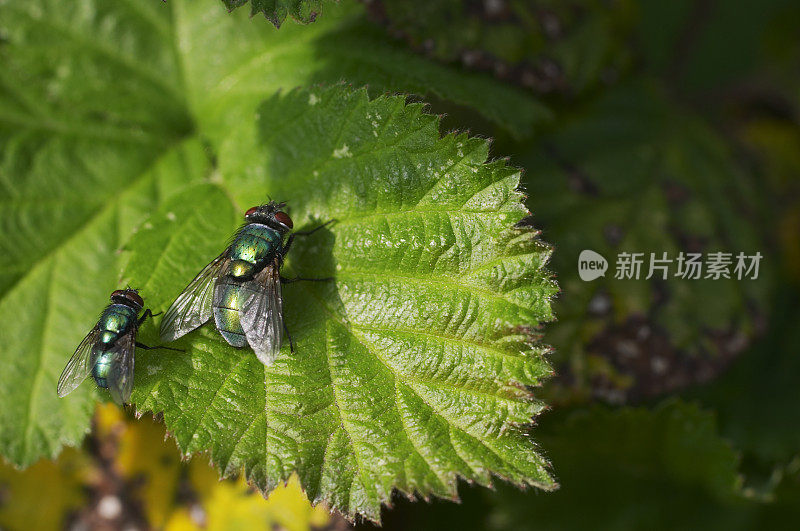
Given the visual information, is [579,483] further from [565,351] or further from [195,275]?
[195,275]

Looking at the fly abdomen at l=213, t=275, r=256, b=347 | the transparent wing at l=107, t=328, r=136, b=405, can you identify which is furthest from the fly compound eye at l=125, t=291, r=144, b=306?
the fly abdomen at l=213, t=275, r=256, b=347

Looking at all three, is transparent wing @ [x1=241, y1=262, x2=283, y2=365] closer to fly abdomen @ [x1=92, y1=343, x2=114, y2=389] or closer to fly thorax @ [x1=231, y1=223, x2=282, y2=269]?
fly thorax @ [x1=231, y1=223, x2=282, y2=269]

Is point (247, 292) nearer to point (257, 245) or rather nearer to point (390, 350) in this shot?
point (257, 245)

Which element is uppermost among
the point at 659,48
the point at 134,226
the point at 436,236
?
the point at 659,48

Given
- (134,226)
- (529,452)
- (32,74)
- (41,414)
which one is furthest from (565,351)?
(32,74)

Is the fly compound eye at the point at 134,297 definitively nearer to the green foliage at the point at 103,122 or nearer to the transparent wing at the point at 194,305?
the transparent wing at the point at 194,305
